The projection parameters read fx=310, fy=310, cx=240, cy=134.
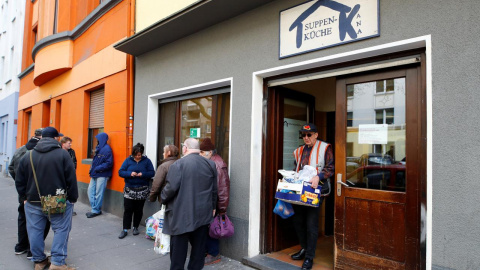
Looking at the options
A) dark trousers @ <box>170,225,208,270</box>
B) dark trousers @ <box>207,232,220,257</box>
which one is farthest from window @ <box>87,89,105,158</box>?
dark trousers @ <box>170,225,208,270</box>

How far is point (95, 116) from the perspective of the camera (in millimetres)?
8391

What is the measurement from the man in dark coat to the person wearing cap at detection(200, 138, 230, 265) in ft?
1.65

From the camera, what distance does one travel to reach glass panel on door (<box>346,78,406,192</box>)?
331 centimetres

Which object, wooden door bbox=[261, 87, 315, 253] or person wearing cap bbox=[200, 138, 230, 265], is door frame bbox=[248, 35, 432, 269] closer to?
wooden door bbox=[261, 87, 315, 253]

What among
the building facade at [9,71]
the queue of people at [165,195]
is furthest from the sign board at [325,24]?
the building facade at [9,71]

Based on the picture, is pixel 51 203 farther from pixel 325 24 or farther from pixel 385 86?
pixel 385 86

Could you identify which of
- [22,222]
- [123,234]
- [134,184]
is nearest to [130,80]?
[134,184]

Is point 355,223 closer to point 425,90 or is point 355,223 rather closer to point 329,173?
point 329,173

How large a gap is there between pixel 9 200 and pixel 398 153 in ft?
34.2

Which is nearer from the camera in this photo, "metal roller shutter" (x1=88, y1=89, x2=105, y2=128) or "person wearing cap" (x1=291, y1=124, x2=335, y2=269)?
"person wearing cap" (x1=291, y1=124, x2=335, y2=269)

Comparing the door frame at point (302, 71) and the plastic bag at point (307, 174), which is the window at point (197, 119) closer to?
the door frame at point (302, 71)

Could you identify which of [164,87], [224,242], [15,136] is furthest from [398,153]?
[15,136]

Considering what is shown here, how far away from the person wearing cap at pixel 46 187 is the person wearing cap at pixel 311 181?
3.00 m

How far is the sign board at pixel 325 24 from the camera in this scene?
3.32 metres
